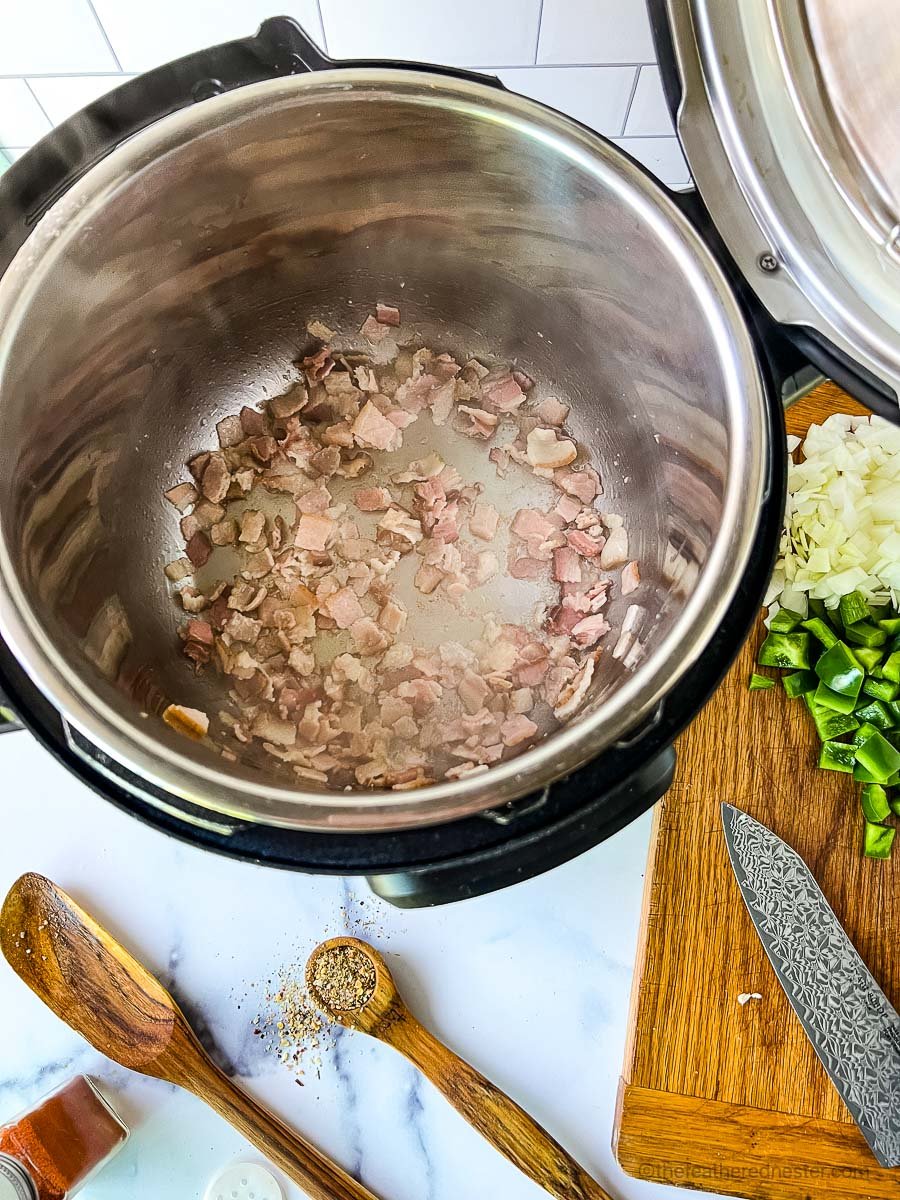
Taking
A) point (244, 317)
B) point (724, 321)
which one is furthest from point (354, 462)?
point (724, 321)

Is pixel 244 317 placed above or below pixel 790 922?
above

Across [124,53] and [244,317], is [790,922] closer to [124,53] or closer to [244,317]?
[244,317]

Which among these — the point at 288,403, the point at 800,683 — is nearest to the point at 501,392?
the point at 288,403

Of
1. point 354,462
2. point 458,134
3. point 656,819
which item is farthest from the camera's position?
point 354,462

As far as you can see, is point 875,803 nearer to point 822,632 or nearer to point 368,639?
point 822,632

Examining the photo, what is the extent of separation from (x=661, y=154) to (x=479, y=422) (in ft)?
1.54

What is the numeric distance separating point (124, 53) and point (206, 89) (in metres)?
0.30

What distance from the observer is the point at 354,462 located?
42.4 inches

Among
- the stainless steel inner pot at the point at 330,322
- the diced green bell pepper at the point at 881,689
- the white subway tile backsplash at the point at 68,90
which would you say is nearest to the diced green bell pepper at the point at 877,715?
the diced green bell pepper at the point at 881,689

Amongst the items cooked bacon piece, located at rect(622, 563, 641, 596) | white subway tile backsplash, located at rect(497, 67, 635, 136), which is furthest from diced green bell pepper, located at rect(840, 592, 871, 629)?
white subway tile backsplash, located at rect(497, 67, 635, 136)

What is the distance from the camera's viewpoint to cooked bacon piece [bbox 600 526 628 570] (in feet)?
3.21

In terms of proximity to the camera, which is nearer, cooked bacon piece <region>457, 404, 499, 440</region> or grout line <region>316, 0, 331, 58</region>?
grout line <region>316, 0, 331, 58</region>

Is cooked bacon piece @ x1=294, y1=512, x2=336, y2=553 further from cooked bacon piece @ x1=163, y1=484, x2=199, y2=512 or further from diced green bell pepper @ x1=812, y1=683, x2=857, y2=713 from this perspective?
diced green bell pepper @ x1=812, y1=683, x2=857, y2=713

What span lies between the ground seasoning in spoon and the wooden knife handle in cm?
5
